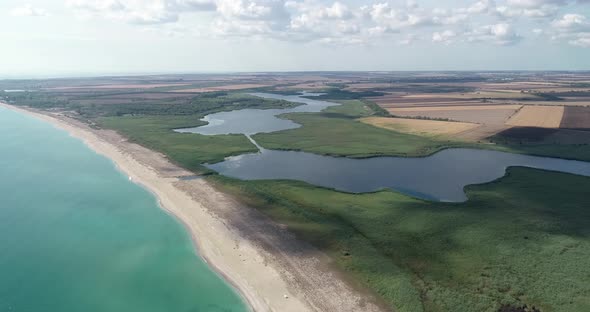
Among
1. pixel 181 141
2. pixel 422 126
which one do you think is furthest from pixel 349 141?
pixel 181 141

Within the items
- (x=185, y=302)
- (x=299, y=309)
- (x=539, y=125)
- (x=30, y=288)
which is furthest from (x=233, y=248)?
(x=539, y=125)

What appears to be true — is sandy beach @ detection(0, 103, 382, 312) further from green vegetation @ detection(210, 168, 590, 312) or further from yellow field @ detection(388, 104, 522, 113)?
yellow field @ detection(388, 104, 522, 113)

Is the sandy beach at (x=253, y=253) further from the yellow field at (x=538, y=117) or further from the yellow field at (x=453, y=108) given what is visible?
the yellow field at (x=453, y=108)

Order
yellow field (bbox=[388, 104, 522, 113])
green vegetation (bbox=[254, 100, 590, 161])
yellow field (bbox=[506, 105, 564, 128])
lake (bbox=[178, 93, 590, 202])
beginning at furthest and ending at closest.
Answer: yellow field (bbox=[388, 104, 522, 113]) < yellow field (bbox=[506, 105, 564, 128]) < green vegetation (bbox=[254, 100, 590, 161]) < lake (bbox=[178, 93, 590, 202])

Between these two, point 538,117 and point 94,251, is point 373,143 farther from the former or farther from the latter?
point 94,251

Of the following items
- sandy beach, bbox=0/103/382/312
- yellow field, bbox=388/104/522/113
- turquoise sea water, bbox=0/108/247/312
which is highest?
yellow field, bbox=388/104/522/113

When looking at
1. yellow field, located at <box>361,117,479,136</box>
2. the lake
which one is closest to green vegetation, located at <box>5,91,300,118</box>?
yellow field, located at <box>361,117,479,136</box>
